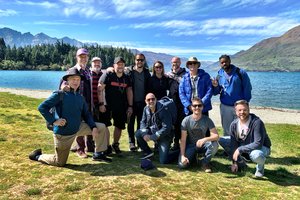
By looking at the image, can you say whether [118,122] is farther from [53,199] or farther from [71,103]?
[53,199]

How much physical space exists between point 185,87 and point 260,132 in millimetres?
2587

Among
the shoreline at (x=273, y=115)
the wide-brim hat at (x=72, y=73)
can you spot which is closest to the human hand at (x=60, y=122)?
the wide-brim hat at (x=72, y=73)

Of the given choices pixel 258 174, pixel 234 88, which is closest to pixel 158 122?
pixel 234 88

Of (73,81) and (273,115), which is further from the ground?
(73,81)

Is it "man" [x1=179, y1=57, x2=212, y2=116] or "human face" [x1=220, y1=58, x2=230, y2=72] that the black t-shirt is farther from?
"human face" [x1=220, y1=58, x2=230, y2=72]

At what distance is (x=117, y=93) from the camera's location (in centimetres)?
912

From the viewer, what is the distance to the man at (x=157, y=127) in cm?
855

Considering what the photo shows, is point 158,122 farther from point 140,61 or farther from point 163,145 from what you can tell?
point 140,61

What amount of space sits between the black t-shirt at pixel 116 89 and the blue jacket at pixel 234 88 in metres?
2.81

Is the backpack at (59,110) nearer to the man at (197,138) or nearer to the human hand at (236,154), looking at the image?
the man at (197,138)

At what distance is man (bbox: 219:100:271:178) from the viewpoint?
7.40m

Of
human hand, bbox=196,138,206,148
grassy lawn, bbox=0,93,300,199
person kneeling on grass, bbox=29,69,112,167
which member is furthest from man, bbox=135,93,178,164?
person kneeling on grass, bbox=29,69,112,167

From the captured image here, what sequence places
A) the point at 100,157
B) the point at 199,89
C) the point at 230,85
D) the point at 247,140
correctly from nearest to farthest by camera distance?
1. the point at 247,140
2. the point at 100,157
3. the point at 199,89
4. the point at 230,85

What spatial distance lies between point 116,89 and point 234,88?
359cm
